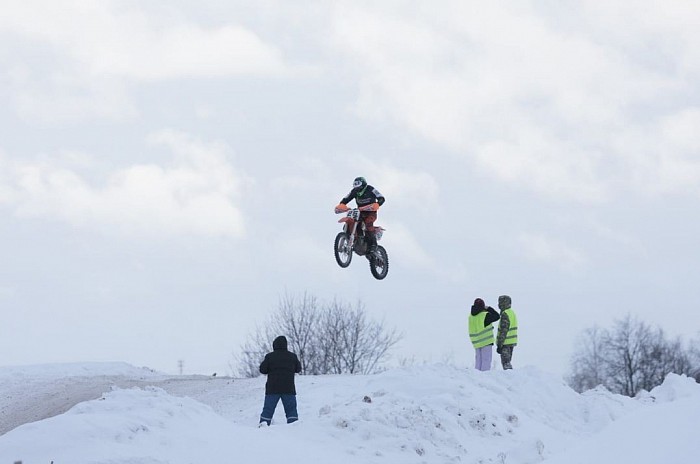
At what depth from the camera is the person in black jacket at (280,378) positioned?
15750 millimetres

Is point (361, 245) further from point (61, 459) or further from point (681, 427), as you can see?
point (681, 427)

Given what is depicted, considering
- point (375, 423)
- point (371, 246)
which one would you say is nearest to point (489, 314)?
point (371, 246)

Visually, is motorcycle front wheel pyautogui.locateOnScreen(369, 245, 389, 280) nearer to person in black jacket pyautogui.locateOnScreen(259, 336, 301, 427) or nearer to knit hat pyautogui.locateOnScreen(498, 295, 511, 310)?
knit hat pyautogui.locateOnScreen(498, 295, 511, 310)

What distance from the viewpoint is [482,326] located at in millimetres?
20047

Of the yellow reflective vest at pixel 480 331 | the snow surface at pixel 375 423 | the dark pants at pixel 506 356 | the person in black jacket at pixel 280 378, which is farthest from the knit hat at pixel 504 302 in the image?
the person in black jacket at pixel 280 378

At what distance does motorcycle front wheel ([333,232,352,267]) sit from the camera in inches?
773

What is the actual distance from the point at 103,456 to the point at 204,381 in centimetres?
1400

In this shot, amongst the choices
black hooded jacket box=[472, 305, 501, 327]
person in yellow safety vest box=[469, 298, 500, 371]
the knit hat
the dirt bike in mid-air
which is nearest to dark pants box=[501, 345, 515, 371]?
person in yellow safety vest box=[469, 298, 500, 371]

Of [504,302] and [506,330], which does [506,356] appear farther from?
[504,302]

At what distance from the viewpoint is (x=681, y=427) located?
7156 millimetres

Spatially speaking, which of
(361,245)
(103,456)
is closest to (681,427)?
(103,456)

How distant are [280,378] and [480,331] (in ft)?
18.9

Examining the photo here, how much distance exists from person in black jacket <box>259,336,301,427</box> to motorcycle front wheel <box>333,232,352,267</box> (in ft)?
13.1

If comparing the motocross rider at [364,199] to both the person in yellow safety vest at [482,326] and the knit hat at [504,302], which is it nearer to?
the person in yellow safety vest at [482,326]
